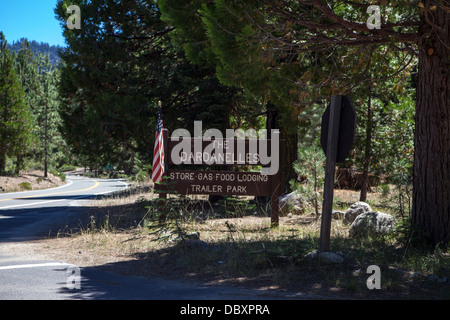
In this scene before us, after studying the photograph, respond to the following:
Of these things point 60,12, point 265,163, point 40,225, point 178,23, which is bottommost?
point 40,225

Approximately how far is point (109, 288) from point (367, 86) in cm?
788

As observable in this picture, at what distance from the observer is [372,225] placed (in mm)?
9008

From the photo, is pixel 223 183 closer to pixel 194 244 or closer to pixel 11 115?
pixel 194 244

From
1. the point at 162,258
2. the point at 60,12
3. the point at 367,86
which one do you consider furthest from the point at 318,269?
the point at 60,12

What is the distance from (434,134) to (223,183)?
500 centimetres

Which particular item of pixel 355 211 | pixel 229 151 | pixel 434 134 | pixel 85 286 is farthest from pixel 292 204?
pixel 85 286

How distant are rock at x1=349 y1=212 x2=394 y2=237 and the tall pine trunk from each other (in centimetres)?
120

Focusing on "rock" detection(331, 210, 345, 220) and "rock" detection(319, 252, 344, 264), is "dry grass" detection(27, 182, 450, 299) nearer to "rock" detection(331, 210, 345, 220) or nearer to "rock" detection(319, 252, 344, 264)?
"rock" detection(319, 252, 344, 264)

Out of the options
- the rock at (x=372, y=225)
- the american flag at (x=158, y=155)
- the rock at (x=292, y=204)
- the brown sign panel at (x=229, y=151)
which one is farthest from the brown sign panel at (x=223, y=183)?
the rock at (x=372, y=225)

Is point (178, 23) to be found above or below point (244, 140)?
above

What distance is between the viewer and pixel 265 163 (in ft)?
35.9

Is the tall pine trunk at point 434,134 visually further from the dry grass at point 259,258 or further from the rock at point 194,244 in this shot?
the rock at point 194,244

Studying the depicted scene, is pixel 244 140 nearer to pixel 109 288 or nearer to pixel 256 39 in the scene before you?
pixel 256 39

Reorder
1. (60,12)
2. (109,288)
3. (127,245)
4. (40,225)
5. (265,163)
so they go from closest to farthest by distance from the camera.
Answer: (109,288)
(127,245)
(265,163)
(40,225)
(60,12)
